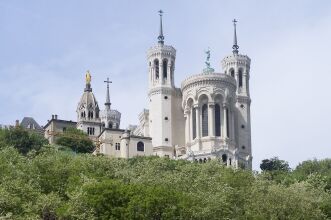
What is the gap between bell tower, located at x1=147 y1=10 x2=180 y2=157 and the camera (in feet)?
446

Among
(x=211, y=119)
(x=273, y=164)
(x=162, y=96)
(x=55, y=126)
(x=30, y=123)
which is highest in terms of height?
(x=162, y=96)

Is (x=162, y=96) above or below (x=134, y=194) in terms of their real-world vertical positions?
above

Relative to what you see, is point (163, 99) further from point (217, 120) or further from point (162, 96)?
point (217, 120)

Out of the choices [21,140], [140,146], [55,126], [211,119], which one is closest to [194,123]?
[211,119]

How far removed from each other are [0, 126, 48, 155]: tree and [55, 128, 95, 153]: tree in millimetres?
8312

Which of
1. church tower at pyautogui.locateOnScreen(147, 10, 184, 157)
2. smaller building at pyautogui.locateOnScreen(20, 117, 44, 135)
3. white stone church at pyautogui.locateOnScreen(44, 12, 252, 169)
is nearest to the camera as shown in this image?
white stone church at pyautogui.locateOnScreen(44, 12, 252, 169)


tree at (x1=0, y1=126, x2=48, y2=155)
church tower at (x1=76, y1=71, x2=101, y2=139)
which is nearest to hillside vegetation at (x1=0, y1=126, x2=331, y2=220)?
tree at (x1=0, y1=126, x2=48, y2=155)

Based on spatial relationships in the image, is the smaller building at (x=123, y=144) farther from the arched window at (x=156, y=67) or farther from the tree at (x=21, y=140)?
the arched window at (x=156, y=67)

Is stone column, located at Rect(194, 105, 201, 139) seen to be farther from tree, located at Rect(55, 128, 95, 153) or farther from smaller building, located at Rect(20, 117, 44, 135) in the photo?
smaller building, located at Rect(20, 117, 44, 135)

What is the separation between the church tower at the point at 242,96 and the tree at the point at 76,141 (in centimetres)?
2728

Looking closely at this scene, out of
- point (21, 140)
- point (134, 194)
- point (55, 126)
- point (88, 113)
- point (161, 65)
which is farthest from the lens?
point (88, 113)

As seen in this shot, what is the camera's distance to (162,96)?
138750mm

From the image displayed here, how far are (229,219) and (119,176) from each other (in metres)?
15.1

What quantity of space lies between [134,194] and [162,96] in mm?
80951
